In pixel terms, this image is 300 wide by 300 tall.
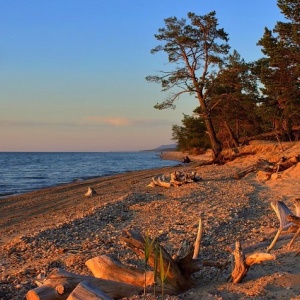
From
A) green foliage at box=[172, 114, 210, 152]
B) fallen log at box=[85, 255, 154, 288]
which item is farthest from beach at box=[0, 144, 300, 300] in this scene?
green foliage at box=[172, 114, 210, 152]

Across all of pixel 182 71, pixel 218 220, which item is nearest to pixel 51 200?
pixel 218 220

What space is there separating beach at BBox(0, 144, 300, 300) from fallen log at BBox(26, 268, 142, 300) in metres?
0.62

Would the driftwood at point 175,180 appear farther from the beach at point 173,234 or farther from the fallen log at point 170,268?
the fallen log at point 170,268

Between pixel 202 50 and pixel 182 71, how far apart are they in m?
1.96

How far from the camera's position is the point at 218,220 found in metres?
7.66

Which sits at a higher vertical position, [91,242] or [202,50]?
[202,50]

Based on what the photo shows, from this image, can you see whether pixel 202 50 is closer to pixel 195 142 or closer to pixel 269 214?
pixel 269 214

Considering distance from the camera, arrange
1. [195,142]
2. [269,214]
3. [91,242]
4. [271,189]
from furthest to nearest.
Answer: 1. [195,142]
2. [271,189]
3. [269,214]
4. [91,242]

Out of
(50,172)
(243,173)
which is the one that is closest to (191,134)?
(50,172)

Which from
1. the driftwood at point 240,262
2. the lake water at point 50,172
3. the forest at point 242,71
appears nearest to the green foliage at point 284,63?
the forest at point 242,71

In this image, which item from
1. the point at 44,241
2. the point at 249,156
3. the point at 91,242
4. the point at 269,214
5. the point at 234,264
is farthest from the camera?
the point at 249,156

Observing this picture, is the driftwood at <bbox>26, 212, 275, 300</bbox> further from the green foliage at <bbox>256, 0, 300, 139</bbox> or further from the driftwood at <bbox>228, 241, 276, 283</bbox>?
the green foliage at <bbox>256, 0, 300, 139</bbox>

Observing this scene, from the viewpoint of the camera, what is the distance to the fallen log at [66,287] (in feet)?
11.4

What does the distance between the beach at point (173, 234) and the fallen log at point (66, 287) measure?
2.04 feet
